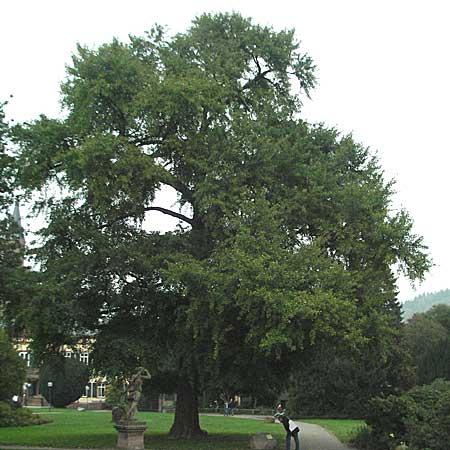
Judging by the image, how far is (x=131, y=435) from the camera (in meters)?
20.7

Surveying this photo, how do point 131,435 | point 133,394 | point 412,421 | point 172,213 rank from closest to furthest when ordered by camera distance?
point 412,421, point 131,435, point 133,394, point 172,213

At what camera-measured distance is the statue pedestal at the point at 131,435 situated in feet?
67.6

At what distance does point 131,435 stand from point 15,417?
18.0 metres

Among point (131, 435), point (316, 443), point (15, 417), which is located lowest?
point (316, 443)

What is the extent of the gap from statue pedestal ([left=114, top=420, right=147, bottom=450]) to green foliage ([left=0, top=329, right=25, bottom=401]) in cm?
1782

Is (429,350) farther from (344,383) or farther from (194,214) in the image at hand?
(194,214)

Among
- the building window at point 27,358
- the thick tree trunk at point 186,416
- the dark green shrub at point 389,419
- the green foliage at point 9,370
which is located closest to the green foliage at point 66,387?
the building window at point 27,358

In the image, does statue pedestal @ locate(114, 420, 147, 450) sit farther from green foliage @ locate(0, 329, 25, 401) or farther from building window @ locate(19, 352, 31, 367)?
green foliage @ locate(0, 329, 25, 401)

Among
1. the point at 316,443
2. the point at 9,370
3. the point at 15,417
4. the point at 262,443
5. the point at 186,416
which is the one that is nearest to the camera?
the point at 262,443

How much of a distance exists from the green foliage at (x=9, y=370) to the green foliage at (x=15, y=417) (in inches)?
36.5

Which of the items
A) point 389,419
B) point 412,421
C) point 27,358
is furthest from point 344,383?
point 412,421

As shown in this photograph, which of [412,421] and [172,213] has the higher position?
[172,213]

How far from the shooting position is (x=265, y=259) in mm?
19516

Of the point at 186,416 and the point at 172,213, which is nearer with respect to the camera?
the point at 186,416
